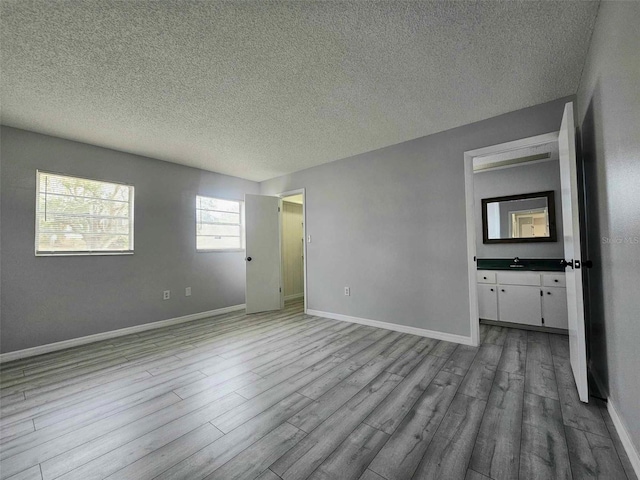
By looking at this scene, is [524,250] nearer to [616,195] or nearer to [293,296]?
[616,195]

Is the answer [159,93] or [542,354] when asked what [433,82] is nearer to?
[159,93]

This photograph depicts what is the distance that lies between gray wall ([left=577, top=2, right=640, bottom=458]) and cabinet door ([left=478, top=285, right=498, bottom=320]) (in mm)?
1516

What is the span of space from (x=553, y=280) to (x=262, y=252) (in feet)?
13.5

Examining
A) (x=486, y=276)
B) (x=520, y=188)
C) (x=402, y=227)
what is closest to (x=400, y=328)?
(x=402, y=227)

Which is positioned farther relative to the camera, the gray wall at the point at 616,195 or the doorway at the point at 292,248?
the doorway at the point at 292,248

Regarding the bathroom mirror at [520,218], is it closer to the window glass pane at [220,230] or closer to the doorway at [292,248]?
the doorway at [292,248]

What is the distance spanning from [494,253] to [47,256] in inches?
234

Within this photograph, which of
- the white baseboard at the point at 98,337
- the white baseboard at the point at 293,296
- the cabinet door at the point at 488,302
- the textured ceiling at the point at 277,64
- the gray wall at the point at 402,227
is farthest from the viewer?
the white baseboard at the point at 293,296

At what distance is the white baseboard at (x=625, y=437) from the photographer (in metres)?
1.19

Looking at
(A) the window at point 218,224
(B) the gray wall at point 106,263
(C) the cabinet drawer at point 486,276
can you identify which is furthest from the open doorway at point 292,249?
(C) the cabinet drawer at point 486,276

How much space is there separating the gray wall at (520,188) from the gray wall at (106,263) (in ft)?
14.0

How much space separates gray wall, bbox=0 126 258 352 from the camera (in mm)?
2727

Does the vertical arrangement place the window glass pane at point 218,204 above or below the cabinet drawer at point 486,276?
above

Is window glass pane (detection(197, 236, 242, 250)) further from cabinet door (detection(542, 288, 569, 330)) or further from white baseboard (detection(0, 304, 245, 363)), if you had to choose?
cabinet door (detection(542, 288, 569, 330))
